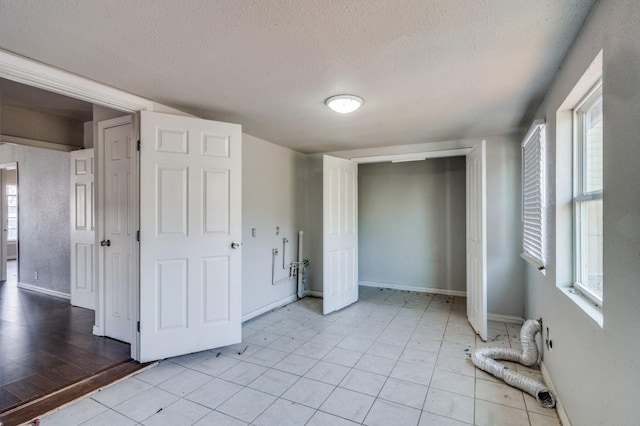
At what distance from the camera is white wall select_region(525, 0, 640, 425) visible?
1111 millimetres

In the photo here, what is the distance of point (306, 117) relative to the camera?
312 cm

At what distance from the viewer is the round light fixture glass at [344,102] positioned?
2520 millimetres

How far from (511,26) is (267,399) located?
2.73 metres

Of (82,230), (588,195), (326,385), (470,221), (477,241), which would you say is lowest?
(326,385)

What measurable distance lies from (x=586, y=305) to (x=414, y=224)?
3563mm

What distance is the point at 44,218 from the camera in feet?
15.7

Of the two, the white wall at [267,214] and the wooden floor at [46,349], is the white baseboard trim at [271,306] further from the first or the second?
the wooden floor at [46,349]

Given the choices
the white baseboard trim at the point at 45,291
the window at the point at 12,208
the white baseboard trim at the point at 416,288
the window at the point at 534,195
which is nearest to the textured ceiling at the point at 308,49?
the window at the point at 534,195

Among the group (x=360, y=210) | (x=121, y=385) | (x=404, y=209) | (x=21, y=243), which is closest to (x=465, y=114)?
(x=404, y=209)

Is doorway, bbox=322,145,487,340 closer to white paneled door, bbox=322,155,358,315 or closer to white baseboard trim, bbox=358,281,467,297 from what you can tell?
white paneled door, bbox=322,155,358,315

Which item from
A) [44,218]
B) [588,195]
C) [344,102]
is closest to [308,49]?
[344,102]

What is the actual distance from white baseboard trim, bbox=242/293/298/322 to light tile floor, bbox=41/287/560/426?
348mm

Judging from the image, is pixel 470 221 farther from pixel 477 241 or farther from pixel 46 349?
pixel 46 349

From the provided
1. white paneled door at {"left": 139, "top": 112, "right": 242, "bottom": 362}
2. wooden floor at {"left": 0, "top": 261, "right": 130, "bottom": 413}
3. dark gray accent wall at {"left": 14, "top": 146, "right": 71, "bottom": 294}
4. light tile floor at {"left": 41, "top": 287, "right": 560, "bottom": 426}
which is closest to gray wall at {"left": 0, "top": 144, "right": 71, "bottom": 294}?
dark gray accent wall at {"left": 14, "top": 146, "right": 71, "bottom": 294}
